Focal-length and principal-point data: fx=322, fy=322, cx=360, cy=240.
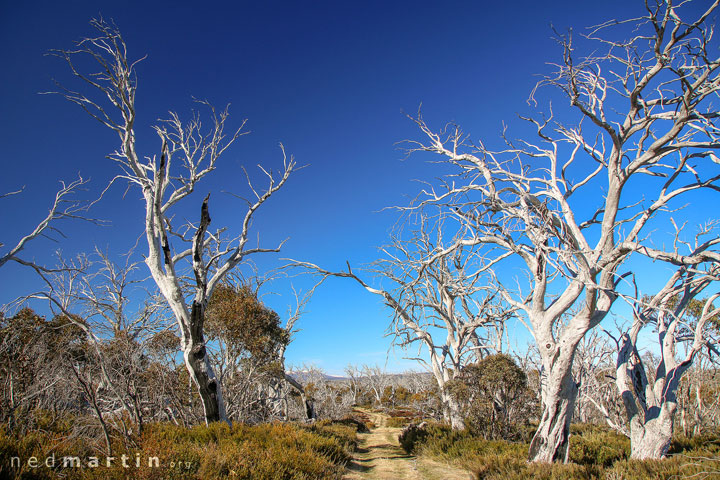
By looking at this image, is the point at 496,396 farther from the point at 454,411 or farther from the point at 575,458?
the point at 575,458

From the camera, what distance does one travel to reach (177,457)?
15.2ft

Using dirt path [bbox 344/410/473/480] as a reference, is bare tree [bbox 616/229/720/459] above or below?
above

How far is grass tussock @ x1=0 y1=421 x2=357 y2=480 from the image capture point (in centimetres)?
395

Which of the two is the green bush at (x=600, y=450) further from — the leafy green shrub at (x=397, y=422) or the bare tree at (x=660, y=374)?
the leafy green shrub at (x=397, y=422)

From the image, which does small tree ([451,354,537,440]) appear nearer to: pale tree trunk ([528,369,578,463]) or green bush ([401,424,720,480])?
green bush ([401,424,720,480])

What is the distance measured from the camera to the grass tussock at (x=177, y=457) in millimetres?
3947

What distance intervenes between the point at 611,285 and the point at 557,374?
1.69 m

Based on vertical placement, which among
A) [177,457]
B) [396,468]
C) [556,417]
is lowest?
[396,468]

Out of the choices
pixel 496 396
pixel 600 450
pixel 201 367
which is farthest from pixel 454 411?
pixel 201 367

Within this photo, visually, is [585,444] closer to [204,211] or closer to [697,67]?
[697,67]

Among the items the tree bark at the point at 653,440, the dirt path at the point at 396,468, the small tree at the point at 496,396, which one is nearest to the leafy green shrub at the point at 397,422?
the dirt path at the point at 396,468

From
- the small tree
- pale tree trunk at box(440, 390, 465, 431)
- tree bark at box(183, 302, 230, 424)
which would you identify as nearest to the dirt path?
pale tree trunk at box(440, 390, 465, 431)

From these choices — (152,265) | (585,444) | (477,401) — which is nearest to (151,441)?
(152,265)

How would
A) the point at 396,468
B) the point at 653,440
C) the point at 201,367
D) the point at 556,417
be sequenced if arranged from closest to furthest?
the point at 556,417, the point at 201,367, the point at 653,440, the point at 396,468
